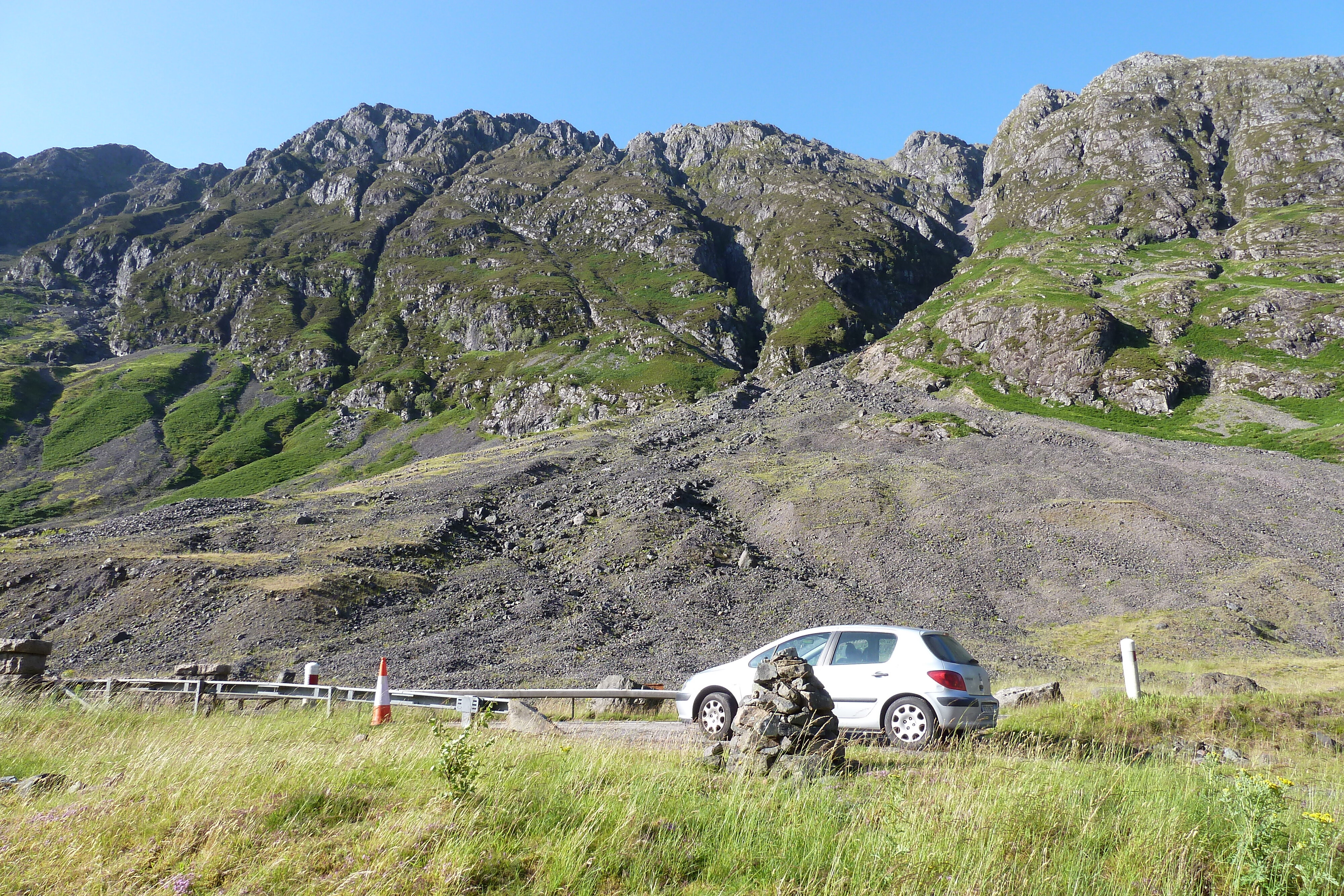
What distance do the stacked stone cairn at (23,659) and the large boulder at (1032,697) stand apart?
22.3 meters

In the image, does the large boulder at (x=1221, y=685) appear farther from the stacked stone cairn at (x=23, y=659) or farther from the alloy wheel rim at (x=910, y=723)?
the stacked stone cairn at (x=23, y=659)

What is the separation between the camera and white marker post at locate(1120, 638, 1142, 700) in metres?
15.1

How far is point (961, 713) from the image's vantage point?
10.5 metres

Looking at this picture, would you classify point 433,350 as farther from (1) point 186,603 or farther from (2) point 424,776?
(2) point 424,776

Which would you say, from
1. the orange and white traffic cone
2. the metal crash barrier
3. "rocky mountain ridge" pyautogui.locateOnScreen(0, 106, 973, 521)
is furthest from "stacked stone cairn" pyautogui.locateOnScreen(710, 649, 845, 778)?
"rocky mountain ridge" pyautogui.locateOnScreen(0, 106, 973, 521)

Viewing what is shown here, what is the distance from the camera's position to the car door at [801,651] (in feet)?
38.7

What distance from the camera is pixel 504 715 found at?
15.1m

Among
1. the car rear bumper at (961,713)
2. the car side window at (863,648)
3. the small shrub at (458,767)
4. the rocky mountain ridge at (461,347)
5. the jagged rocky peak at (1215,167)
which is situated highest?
the jagged rocky peak at (1215,167)

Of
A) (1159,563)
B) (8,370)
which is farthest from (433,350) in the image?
(1159,563)

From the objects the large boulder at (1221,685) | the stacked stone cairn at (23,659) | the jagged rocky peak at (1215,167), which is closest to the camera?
the stacked stone cairn at (23,659)

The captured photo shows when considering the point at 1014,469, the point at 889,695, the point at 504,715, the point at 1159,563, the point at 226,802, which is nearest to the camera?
the point at 226,802

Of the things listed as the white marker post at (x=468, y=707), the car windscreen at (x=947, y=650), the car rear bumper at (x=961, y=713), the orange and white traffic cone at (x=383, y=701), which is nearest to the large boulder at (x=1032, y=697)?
the car windscreen at (x=947, y=650)

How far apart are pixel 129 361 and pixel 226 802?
8719 inches

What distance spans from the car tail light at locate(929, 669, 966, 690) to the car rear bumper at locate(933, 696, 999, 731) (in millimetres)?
171
